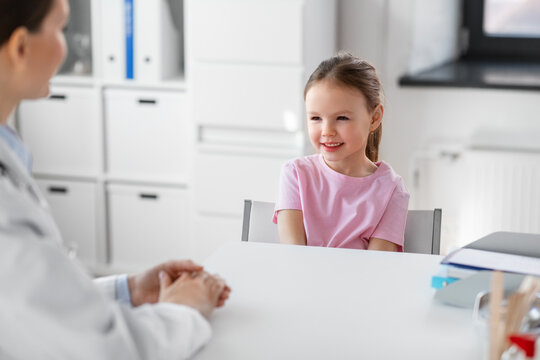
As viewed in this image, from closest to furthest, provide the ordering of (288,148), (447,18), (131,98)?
(288,148), (131,98), (447,18)

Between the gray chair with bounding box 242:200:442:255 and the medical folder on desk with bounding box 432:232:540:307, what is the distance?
0.35m

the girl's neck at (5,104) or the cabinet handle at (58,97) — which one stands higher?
the girl's neck at (5,104)

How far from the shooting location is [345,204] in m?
1.96

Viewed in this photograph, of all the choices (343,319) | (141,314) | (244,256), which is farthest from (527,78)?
(141,314)

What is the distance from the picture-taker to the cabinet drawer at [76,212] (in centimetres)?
380

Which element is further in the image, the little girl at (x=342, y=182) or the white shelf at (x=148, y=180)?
the white shelf at (x=148, y=180)

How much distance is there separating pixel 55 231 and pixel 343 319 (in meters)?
0.47

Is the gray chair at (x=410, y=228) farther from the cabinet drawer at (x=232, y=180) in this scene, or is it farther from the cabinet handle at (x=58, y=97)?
the cabinet handle at (x=58, y=97)

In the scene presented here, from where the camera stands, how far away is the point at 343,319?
1.31m

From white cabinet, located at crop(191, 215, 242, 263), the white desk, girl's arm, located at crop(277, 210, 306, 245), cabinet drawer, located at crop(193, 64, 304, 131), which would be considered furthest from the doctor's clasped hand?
white cabinet, located at crop(191, 215, 242, 263)

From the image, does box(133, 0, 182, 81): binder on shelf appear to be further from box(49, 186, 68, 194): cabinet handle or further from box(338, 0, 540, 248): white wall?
box(338, 0, 540, 248): white wall

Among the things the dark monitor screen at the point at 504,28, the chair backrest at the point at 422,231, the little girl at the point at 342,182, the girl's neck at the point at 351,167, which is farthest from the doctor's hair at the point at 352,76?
the dark monitor screen at the point at 504,28

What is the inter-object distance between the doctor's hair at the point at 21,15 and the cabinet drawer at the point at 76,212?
2796 millimetres

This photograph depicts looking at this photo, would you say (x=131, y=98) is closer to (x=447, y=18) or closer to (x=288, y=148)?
(x=288, y=148)
